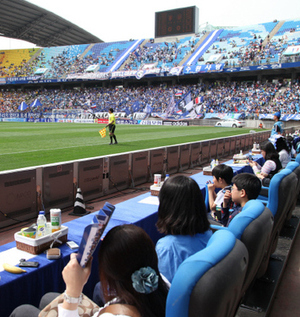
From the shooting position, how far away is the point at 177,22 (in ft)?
165

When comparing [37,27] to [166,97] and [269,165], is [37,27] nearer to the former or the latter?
[166,97]

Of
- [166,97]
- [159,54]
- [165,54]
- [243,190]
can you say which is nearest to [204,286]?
[243,190]

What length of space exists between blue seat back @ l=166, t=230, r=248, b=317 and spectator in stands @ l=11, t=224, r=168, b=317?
147 mm

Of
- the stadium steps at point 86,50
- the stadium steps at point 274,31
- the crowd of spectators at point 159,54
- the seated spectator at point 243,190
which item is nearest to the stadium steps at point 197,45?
the crowd of spectators at point 159,54

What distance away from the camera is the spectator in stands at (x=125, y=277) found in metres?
1.40

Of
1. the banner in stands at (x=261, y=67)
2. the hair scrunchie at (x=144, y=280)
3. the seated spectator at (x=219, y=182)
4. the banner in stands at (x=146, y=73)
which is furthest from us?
the banner in stands at (x=146, y=73)

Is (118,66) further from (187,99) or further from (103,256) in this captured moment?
(103,256)

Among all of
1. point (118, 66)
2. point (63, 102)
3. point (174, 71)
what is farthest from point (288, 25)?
point (63, 102)

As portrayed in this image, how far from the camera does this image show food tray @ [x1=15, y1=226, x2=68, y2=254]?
2568 mm

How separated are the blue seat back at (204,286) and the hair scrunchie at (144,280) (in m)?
0.11

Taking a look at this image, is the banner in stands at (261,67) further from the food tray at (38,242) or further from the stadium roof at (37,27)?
the food tray at (38,242)

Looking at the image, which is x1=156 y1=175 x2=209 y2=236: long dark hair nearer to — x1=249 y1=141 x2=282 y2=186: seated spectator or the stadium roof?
x1=249 y1=141 x2=282 y2=186: seated spectator

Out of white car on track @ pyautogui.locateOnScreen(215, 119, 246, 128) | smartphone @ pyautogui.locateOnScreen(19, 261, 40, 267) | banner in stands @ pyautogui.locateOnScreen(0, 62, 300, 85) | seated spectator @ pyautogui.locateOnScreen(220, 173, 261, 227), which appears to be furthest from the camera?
banner in stands @ pyautogui.locateOnScreen(0, 62, 300, 85)

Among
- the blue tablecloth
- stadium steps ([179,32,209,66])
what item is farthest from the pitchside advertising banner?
the blue tablecloth
